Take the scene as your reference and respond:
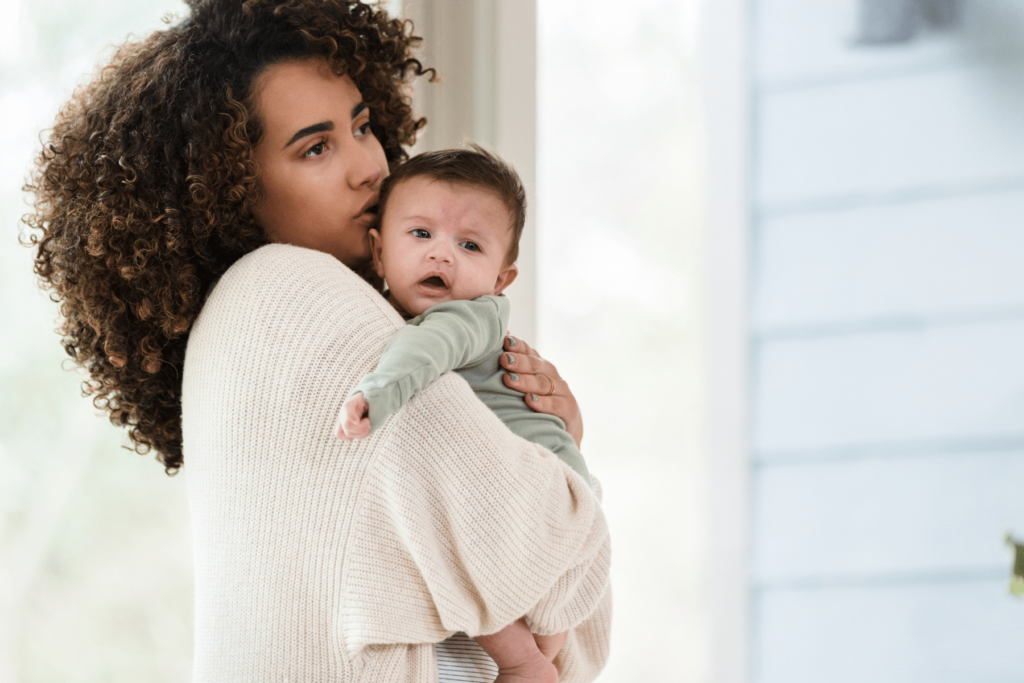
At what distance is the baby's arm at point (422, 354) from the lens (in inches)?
32.5

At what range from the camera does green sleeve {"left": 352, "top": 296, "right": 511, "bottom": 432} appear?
84 centimetres

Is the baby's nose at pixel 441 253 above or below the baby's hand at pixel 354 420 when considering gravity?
above

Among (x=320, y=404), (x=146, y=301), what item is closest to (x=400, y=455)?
(x=320, y=404)

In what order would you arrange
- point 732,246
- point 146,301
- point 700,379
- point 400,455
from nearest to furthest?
1. point 400,455
2. point 146,301
3. point 732,246
4. point 700,379

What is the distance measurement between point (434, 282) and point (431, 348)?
0.75 feet

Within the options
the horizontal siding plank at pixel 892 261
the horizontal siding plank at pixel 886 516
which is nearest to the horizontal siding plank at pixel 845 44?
the horizontal siding plank at pixel 892 261

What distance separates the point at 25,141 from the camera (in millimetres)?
1306

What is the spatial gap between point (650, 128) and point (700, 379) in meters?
0.72

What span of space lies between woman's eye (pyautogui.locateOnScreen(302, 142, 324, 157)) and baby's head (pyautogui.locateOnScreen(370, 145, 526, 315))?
115mm

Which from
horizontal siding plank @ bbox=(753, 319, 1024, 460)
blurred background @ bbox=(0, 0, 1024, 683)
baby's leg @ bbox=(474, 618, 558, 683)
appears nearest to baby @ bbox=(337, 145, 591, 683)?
baby's leg @ bbox=(474, 618, 558, 683)

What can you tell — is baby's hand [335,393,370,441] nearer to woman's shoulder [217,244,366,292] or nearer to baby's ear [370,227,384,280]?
woman's shoulder [217,244,366,292]

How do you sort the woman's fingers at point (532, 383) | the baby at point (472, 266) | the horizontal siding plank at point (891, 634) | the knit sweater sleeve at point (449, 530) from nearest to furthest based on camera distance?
1. the knit sweater sleeve at point (449, 530)
2. the baby at point (472, 266)
3. the woman's fingers at point (532, 383)
4. the horizontal siding plank at point (891, 634)

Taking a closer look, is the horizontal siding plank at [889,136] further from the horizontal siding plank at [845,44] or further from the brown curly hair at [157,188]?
the brown curly hair at [157,188]

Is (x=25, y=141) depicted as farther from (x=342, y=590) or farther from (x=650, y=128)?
(x=650, y=128)
